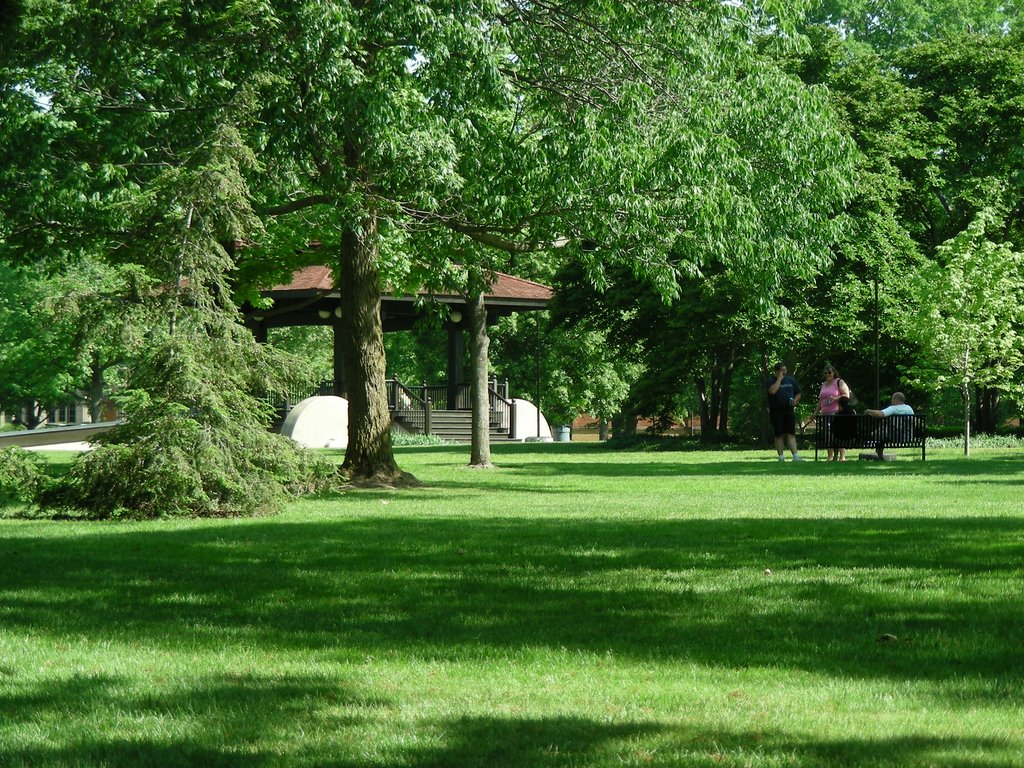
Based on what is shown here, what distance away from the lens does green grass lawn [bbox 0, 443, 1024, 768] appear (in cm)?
408

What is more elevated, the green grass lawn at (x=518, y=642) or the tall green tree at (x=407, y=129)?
the tall green tree at (x=407, y=129)

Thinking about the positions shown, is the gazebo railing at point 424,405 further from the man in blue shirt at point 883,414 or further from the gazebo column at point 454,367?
the man in blue shirt at point 883,414

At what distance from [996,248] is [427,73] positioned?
22.5m

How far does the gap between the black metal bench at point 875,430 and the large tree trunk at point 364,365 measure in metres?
9.11

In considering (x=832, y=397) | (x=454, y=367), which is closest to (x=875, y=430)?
(x=832, y=397)

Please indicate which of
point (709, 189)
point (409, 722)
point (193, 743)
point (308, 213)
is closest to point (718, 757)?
point (409, 722)

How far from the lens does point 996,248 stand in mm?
33438

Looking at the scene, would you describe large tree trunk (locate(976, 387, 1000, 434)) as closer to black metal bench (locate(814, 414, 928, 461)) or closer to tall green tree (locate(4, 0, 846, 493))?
black metal bench (locate(814, 414, 928, 461))

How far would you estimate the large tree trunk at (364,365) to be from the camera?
17906 mm

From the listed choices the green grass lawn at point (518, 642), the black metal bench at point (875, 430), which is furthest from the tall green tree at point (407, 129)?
the black metal bench at point (875, 430)

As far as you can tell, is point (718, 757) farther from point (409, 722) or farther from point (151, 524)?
point (151, 524)

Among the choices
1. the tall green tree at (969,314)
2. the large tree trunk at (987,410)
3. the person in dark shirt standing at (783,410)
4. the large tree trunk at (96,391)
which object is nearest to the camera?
the person in dark shirt standing at (783,410)

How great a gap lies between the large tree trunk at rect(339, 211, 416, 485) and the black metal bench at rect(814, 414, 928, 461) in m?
9.11

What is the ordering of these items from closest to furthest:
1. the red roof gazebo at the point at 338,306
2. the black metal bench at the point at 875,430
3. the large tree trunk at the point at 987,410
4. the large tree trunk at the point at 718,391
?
1. the black metal bench at the point at 875,430
2. the large tree trunk at the point at 718,391
3. the red roof gazebo at the point at 338,306
4. the large tree trunk at the point at 987,410
